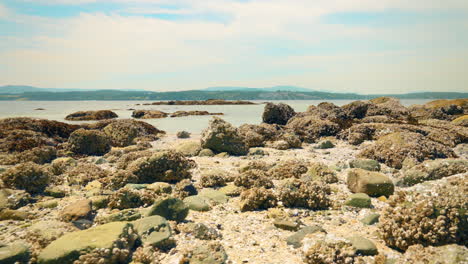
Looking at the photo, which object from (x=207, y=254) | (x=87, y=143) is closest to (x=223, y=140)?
(x=87, y=143)

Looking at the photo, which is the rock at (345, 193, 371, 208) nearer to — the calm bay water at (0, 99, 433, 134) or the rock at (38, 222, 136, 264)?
the rock at (38, 222, 136, 264)

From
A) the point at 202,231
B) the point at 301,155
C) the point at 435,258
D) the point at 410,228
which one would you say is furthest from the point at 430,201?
the point at 301,155

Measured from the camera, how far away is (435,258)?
14.6ft

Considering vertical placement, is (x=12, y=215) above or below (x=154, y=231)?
below

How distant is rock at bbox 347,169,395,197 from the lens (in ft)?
27.4

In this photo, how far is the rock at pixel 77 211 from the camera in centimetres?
656

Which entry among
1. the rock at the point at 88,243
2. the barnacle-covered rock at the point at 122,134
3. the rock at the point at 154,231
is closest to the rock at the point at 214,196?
the rock at the point at 154,231

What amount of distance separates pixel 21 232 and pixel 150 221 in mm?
2766

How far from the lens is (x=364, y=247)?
520cm

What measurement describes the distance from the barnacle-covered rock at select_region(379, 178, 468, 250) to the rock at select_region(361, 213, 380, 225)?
0.82 meters

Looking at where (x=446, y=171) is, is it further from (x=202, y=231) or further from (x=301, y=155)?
(x=202, y=231)

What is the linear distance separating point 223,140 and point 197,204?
804 cm

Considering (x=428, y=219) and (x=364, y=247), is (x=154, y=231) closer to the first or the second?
(x=364, y=247)

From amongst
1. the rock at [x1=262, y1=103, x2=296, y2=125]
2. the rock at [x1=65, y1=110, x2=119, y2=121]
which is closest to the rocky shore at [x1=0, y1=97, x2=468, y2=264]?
the rock at [x1=262, y1=103, x2=296, y2=125]
